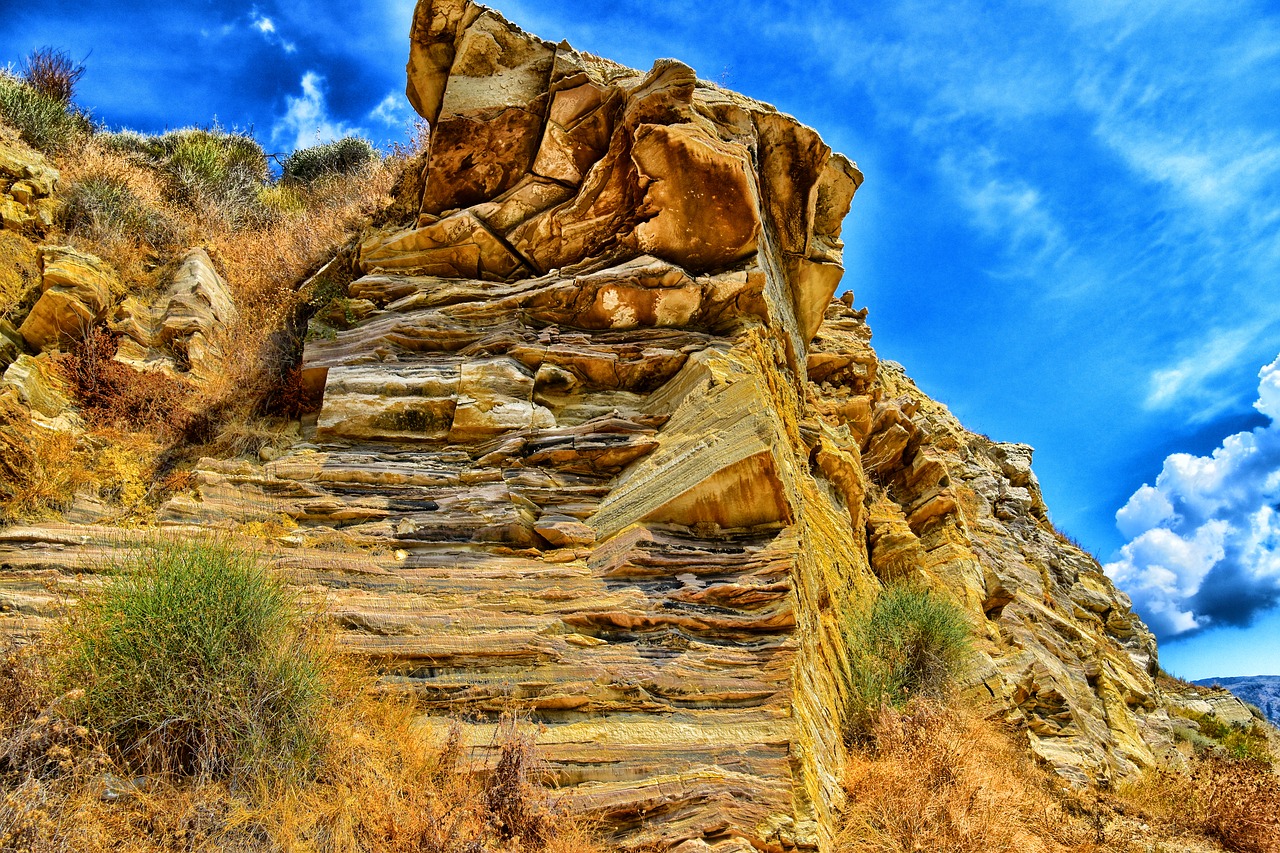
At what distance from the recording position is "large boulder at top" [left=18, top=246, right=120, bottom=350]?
392 inches

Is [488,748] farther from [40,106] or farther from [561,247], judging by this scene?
[40,106]

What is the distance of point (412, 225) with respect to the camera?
10.7 metres

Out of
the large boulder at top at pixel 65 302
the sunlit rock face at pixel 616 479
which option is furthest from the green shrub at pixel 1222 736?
the large boulder at top at pixel 65 302

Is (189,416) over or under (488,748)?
over

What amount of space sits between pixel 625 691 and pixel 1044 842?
443 centimetres

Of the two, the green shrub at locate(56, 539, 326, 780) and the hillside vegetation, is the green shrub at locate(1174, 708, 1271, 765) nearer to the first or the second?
the hillside vegetation

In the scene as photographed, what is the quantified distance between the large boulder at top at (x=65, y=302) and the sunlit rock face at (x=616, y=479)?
2.85 ft

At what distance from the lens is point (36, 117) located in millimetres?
14531

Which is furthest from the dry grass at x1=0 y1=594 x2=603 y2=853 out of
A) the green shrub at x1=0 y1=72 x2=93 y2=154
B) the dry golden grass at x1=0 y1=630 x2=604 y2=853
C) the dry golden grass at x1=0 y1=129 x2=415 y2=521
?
the green shrub at x1=0 y1=72 x2=93 y2=154

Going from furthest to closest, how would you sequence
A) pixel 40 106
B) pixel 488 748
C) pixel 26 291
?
pixel 40 106
pixel 26 291
pixel 488 748

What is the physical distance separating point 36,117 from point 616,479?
15.3m

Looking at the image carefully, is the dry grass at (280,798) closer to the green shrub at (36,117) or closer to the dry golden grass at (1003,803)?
the dry golden grass at (1003,803)

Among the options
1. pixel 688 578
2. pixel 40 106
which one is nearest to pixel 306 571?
pixel 688 578

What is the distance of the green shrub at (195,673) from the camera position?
4801mm
